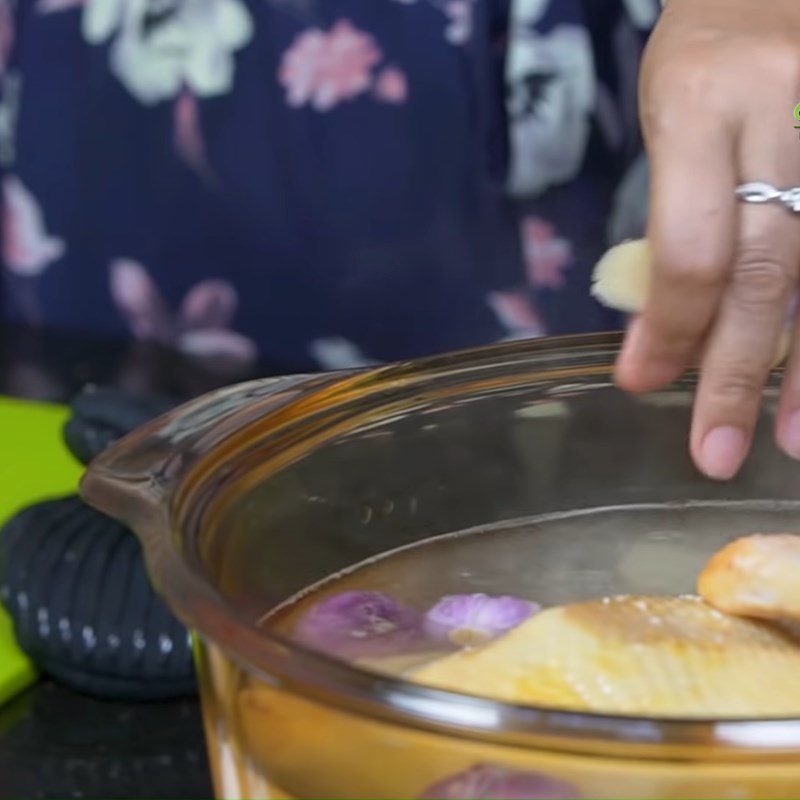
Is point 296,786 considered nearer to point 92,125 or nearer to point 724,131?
point 724,131

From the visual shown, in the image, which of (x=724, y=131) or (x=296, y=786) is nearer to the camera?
(x=296, y=786)

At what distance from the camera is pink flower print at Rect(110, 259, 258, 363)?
1169 millimetres

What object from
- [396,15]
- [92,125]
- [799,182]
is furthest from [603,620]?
[92,125]

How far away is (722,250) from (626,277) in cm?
3

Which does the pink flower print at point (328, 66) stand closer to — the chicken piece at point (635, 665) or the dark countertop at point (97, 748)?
the dark countertop at point (97, 748)

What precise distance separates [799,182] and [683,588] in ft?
0.52

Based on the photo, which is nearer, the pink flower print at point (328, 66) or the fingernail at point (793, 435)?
the fingernail at point (793, 435)

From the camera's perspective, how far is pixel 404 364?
48 centimetres

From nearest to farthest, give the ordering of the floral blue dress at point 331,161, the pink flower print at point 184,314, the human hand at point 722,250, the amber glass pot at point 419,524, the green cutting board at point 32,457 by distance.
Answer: the amber glass pot at point 419,524 < the human hand at point 722,250 < the green cutting board at point 32,457 < the floral blue dress at point 331,161 < the pink flower print at point 184,314

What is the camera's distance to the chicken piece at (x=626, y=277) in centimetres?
49

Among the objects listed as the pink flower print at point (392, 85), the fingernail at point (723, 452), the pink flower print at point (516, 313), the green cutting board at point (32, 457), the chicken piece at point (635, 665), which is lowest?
the pink flower print at point (516, 313)

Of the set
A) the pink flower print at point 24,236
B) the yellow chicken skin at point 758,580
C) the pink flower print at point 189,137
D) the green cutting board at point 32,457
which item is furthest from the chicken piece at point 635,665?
the pink flower print at point 24,236

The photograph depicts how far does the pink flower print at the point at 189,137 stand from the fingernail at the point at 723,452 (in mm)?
715

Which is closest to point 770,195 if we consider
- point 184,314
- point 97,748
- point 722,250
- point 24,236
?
point 722,250
